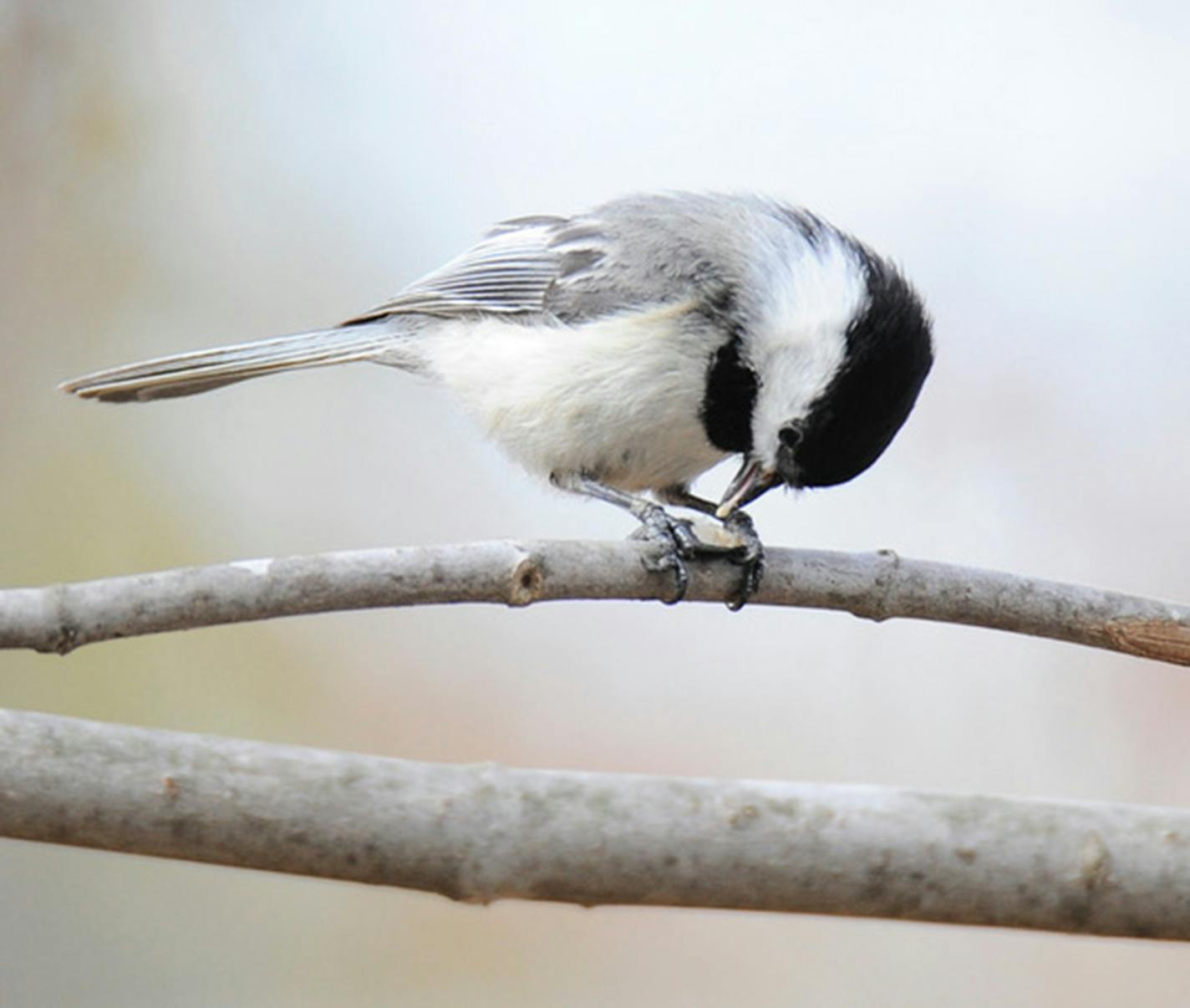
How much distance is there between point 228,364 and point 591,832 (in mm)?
1132

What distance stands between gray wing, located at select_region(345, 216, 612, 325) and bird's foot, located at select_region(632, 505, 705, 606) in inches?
13.9

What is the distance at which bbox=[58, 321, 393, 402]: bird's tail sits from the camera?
5.39ft

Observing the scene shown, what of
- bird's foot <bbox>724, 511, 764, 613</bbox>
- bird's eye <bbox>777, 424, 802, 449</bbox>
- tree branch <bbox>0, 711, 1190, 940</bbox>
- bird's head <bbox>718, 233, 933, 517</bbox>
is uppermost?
bird's head <bbox>718, 233, 933, 517</bbox>

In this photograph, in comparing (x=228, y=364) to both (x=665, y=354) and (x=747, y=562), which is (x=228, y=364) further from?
(x=747, y=562)

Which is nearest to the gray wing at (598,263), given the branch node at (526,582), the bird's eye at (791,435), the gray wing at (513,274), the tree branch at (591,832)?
the gray wing at (513,274)

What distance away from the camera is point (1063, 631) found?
4.17 ft

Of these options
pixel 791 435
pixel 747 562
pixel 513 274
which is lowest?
pixel 747 562

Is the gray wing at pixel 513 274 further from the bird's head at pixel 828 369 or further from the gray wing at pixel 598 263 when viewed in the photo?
the bird's head at pixel 828 369

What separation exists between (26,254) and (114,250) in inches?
4.4

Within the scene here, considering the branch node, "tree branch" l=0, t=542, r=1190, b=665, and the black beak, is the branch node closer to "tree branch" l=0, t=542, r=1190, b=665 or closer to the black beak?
"tree branch" l=0, t=542, r=1190, b=665

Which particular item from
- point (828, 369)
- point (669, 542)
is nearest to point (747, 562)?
point (669, 542)

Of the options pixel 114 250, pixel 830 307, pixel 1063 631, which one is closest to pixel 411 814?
pixel 1063 631

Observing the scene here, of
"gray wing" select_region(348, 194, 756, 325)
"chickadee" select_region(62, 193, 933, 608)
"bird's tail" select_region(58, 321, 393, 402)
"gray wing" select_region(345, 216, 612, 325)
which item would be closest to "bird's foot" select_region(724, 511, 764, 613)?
"chickadee" select_region(62, 193, 933, 608)

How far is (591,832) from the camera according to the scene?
0.72m
